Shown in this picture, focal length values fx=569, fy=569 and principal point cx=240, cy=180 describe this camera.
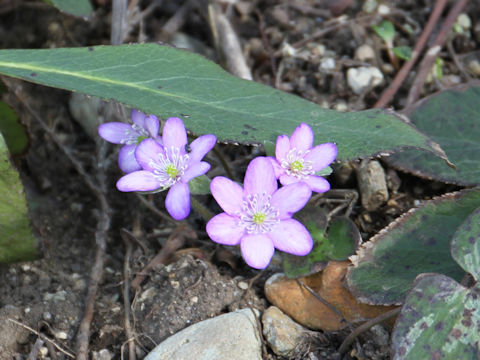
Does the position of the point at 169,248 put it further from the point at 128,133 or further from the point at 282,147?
the point at 282,147

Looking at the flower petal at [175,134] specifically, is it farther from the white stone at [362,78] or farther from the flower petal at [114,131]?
the white stone at [362,78]

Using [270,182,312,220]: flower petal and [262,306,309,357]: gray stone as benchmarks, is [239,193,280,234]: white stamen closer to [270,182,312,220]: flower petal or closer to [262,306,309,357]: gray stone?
[270,182,312,220]: flower petal

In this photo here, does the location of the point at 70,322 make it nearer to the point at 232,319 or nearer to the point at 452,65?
the point at 232,319

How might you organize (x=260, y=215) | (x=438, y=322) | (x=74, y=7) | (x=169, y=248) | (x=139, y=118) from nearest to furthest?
(x=438, y=322), (x=260, y=215), (x=139, y=118), (x=169, y=248), (x=74, y=7)

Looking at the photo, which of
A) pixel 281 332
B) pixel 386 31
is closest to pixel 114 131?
pixel 281 332

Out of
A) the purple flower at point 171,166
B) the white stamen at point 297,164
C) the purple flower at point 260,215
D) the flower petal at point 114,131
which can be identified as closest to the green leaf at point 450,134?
the white stamen at point 297,164

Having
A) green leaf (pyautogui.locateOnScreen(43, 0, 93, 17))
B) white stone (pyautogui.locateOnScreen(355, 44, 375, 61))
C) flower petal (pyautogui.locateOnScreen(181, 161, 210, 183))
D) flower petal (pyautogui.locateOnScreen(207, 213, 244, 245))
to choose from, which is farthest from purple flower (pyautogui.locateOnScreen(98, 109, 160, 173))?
white stone (pyautogui.locateOnScreen(355, 44, 375, 61))
